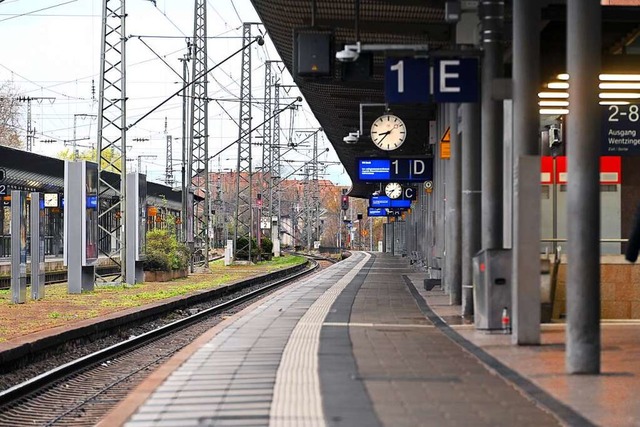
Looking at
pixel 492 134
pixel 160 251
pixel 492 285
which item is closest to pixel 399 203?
pixel 160 251

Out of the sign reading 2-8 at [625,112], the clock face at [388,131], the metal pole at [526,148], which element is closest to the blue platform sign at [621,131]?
the sign reading 2-8 at [625,112]

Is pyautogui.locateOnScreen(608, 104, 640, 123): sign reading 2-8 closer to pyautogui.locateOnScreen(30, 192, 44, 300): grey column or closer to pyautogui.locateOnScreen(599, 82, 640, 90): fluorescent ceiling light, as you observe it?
pyautogui.locateOnScreen(599, 82, 640, 90): fluorescent ceiling light

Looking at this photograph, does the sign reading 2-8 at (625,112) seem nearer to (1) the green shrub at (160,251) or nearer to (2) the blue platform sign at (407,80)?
(2) the blue platform sign at (407,80)

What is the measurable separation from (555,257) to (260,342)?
211 inches

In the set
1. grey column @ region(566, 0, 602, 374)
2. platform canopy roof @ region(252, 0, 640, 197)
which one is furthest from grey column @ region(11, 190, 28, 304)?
grey column @ region(566, 0, 602, 374)

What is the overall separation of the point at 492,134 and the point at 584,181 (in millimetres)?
5911

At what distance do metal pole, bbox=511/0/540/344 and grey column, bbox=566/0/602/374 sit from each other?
2.06 m

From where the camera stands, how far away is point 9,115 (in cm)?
9050

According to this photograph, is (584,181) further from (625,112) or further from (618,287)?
(625,112)

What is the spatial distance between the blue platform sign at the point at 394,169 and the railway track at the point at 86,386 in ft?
45.5

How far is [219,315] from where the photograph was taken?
28.5 metres

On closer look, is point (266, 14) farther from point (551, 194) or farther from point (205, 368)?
point (205, 368)

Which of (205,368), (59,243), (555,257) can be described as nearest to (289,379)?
(205,368)

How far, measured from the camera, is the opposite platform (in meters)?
8.75
